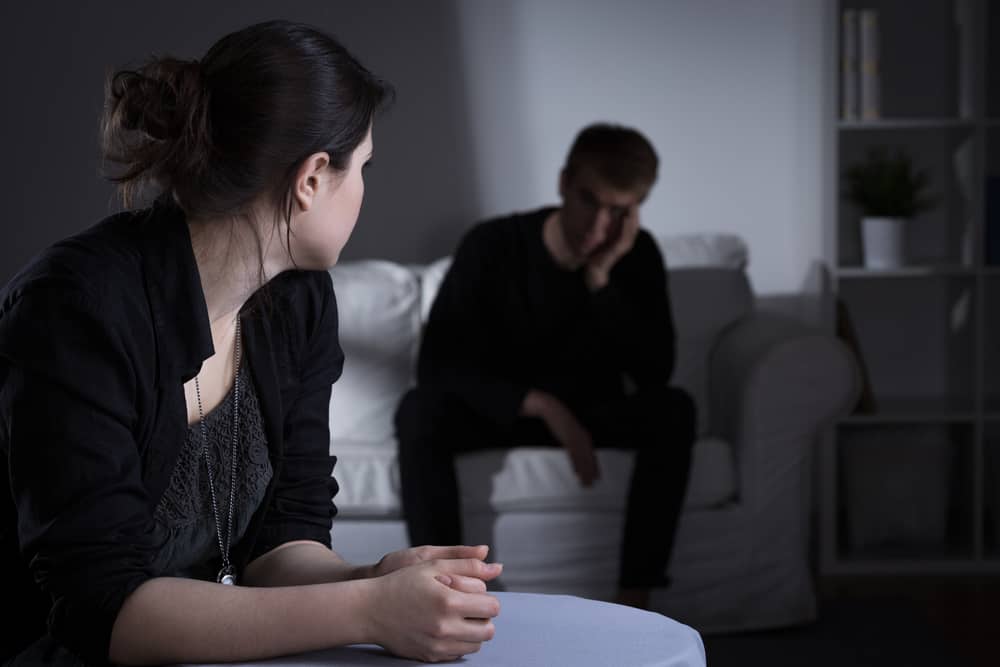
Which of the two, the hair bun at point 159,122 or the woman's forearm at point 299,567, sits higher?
the hair bun at point 159,122

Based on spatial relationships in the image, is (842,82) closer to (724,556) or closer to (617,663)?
(724,556)

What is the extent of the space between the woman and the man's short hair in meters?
1.35

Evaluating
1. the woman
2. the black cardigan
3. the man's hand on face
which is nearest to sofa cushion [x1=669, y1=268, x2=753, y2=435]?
the man's hand on face

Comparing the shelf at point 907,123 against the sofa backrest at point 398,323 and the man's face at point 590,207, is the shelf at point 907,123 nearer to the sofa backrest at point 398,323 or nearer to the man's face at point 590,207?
the sofa backrest at point 398,323

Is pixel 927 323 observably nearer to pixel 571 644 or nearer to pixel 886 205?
pixel 886 205

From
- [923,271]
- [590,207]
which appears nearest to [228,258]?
[590,207]

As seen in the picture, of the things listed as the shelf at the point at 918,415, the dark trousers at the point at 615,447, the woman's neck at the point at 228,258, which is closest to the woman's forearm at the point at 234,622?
the woman's neck at the point at 228,258

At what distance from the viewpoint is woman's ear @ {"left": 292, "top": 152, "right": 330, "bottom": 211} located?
984 mm

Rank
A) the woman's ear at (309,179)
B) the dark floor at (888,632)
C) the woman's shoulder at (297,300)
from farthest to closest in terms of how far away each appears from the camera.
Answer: the dark floor at (888,632) → the woman's shoulder at (297,300) → the woman's ear at (309,179)

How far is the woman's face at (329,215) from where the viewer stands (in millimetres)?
1018

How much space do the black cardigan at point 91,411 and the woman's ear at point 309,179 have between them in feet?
0.34

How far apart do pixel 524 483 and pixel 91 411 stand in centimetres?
167

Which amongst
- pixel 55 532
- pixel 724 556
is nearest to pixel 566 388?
pixel 724 556

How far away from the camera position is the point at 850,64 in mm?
2975
